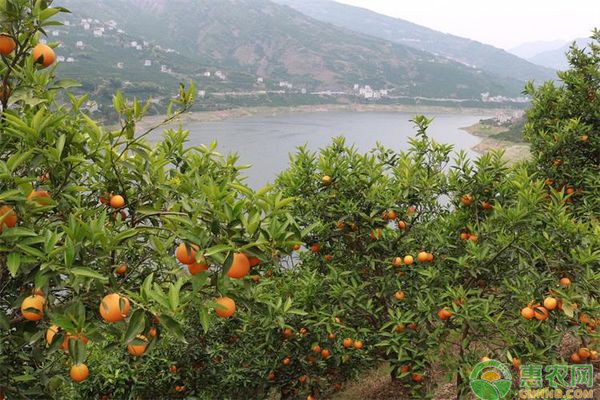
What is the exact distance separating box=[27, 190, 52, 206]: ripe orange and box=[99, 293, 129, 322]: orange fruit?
1.94ft

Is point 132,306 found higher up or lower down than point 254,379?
higher up

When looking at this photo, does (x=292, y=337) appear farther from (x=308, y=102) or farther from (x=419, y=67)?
(x=419, y=67)

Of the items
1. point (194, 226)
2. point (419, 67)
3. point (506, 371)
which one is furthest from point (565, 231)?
point (419, 67)

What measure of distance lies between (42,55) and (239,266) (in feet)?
5.44

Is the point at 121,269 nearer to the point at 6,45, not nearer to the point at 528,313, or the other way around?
the point at 6,45

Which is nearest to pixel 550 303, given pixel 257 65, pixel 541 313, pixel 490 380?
pixel 541 313

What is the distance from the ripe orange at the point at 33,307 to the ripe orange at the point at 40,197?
17.6 inches

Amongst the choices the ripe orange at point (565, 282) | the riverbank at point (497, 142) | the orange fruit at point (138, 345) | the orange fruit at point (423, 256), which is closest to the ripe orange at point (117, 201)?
the orange fruit at point (138, 345)

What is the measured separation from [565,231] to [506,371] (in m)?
1.15

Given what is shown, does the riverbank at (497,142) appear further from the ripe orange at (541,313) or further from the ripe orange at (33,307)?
the ripe orange at (33,307)

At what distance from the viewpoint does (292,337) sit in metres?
4.40

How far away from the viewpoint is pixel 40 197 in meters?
2.17

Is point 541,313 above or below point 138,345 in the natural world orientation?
below

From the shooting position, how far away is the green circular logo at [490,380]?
329cm
